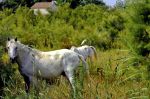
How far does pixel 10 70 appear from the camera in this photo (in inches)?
406

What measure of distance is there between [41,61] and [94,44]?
22714 millimetres

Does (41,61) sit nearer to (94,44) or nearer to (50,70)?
(50,70)

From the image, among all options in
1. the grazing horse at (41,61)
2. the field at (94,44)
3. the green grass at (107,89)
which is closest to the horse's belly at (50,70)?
the grazing horse at (41,61)

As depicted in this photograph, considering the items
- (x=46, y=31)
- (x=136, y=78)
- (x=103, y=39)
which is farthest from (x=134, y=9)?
(x=103, y=39)

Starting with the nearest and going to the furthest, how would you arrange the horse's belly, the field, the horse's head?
the field, the horse's head, the horse's belly

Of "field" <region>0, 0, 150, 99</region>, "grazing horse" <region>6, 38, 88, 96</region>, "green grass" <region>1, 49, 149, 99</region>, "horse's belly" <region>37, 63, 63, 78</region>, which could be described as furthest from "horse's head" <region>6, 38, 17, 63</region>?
"green grass" <region>1, 49, 149, 99</region>

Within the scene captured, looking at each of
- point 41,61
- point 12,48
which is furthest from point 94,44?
point 12,48

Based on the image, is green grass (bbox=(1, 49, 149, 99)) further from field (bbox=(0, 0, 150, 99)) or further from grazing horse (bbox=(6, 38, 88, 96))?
grazing horse (bbox=(6, 38, 88, 96))

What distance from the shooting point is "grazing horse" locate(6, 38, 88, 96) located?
1041cm

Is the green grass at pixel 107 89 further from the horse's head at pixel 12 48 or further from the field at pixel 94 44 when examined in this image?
the horse's head at pixel 12 48

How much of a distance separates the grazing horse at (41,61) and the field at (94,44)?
196mm

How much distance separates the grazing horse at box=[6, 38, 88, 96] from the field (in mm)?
196

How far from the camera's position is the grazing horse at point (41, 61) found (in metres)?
10.4

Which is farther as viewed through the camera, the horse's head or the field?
A: the horse's head
